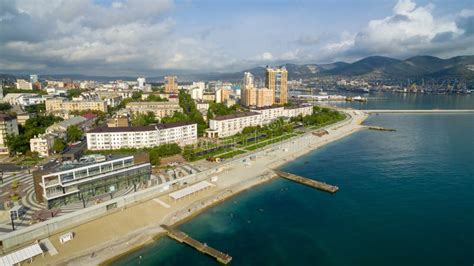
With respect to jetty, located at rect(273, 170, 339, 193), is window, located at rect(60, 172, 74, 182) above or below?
above

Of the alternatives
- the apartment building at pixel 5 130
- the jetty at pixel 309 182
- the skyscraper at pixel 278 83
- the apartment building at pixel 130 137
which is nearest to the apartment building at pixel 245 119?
the apartment building at pixel 130 137

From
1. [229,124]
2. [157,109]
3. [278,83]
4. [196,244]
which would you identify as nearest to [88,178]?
[196,244]

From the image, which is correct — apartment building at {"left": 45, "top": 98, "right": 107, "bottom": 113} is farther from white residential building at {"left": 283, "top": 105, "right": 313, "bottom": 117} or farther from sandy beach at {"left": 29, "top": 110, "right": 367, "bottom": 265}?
sandy beach at {"left": 29, "top": 110, "right": 367, "bottom": 265}

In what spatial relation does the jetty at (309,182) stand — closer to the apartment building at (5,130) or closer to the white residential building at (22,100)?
the apartment building at (5,130)

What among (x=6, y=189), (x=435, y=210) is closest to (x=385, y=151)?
(x=435, y=210)

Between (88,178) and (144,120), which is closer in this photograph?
(88,178)

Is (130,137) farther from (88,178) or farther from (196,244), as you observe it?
(196,244)

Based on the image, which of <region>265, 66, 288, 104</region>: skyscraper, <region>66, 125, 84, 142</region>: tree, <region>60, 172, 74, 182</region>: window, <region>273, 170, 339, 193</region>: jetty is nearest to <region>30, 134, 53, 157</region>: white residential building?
<region>66, 125, 84, 142</region>: tree
